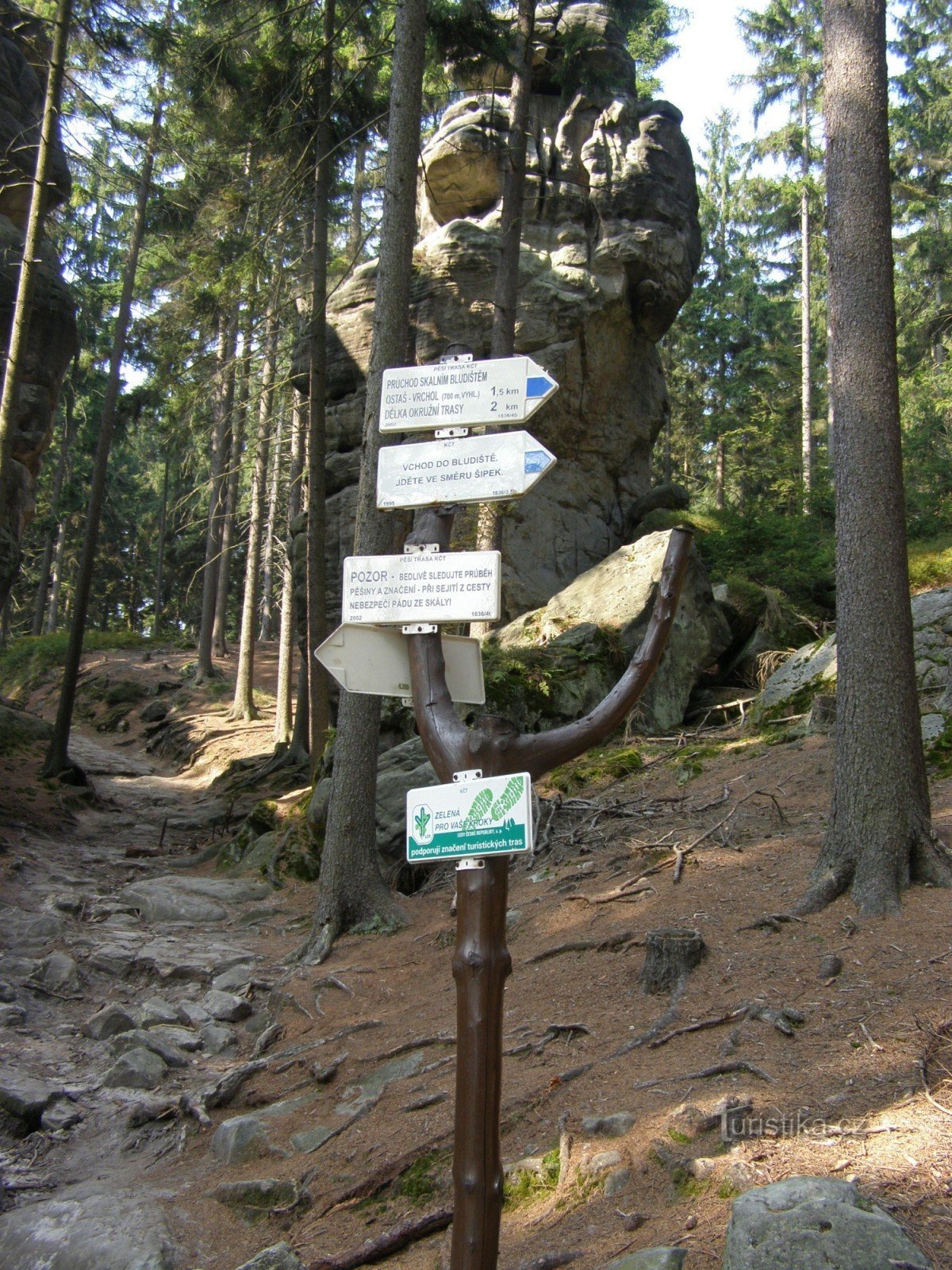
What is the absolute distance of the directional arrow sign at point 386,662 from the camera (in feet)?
12.3

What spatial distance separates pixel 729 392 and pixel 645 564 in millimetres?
20550

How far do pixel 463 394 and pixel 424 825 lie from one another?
1649 mm

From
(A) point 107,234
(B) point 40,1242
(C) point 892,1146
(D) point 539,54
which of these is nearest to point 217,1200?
(B) point 40,1242

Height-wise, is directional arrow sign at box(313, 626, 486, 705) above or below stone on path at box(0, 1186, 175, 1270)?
above

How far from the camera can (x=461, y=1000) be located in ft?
11.0

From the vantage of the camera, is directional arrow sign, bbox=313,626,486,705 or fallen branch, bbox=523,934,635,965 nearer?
directional arrow sign, bbox=313,626,486,705

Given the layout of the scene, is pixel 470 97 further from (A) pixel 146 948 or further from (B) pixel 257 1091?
(B) pixel 257 1091

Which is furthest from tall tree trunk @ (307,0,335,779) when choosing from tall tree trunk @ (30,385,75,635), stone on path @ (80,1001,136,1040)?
tall tree trunk @ (30,385,75,635)

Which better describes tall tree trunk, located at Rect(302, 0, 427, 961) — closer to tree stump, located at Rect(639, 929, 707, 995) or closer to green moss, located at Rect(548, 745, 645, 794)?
green moss, located at Rect(548, 745, 645, 794)

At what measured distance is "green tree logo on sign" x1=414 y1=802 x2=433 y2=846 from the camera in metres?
3.36

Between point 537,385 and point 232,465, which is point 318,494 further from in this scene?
point 537,385

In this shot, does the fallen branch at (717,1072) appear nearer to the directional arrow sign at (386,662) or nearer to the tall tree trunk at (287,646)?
the directional arrow sign at (386,662)

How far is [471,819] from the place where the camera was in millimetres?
3297

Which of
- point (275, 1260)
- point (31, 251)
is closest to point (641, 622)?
point (31, 251)
